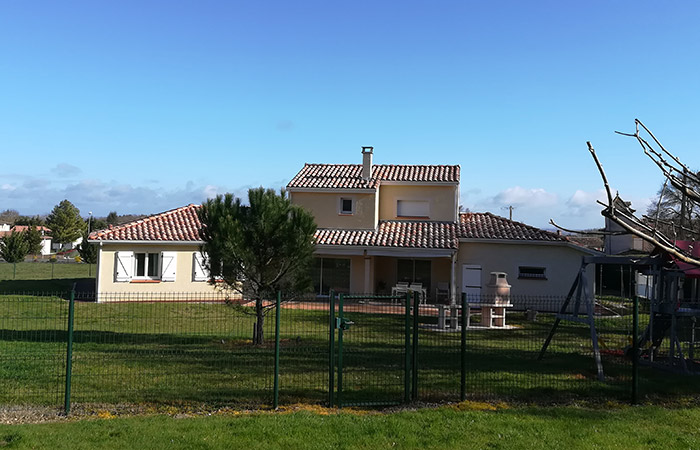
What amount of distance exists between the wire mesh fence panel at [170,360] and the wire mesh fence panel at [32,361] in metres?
0.38

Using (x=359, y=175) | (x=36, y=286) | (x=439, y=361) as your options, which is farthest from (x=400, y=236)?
(x=36, y=286)

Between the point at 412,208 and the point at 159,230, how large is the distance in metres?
12.0

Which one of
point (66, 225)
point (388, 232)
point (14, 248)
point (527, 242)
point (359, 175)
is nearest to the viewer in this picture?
point (527, 242)

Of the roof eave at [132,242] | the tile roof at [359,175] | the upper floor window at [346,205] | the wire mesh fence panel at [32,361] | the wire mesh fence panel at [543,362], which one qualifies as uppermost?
the tile roof at [359,175]

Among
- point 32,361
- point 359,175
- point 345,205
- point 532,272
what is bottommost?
point 32,361

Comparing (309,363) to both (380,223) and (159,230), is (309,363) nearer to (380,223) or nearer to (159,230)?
(159,230)

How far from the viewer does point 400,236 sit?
2717cm

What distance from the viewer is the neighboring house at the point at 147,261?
2500 cm

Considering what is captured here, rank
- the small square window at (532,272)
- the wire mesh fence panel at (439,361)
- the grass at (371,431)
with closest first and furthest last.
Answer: the grass at (371,431) < the wire mesh fence panel at (439,361) < the small square window at (532,272)

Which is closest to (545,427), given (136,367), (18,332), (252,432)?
(252,432)

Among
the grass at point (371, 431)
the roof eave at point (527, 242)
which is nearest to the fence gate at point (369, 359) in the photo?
the grass at point (371, 431)

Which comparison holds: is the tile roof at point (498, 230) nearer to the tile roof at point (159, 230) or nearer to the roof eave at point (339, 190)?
the roof eave at point (339, 190)

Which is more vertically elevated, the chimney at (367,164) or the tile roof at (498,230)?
the chimney at (367,164)

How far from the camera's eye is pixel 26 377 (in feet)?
34.3
